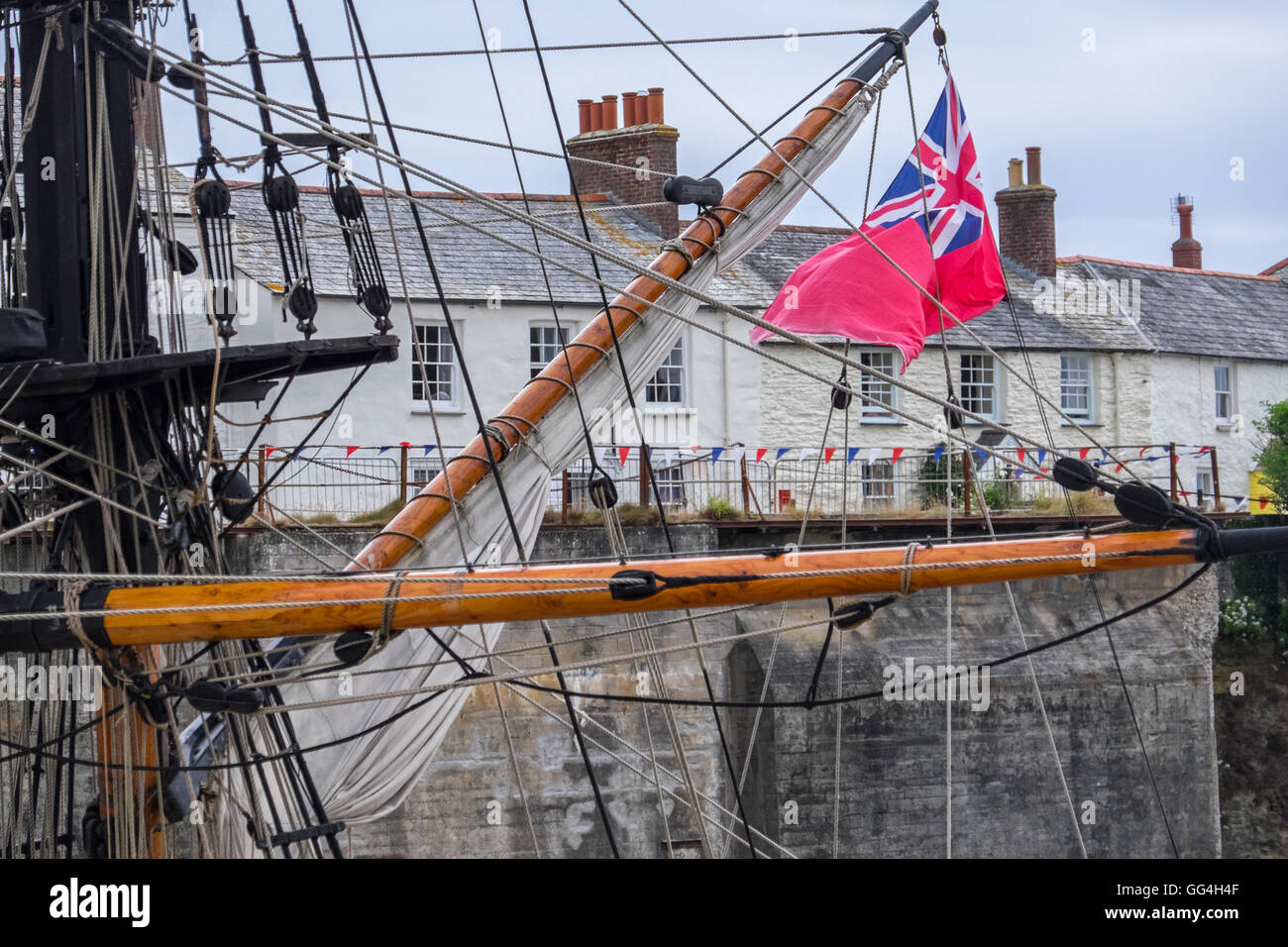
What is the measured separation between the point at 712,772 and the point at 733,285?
382 inches

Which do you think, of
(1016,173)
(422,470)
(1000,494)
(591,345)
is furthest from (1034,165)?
(591,345)

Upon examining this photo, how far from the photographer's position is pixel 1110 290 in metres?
29.5

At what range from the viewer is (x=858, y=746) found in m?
17.4

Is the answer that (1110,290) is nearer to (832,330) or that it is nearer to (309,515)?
(309,515)

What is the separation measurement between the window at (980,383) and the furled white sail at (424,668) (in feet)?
53.3

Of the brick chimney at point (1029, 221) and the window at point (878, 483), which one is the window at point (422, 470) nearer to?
the window at point (878, 483)

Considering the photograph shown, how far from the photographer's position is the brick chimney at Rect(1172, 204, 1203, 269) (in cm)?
3756

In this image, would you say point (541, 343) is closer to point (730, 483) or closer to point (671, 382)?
point (671, 382)

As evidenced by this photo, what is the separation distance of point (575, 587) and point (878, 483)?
17.4 metres

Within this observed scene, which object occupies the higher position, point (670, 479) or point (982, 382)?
point (982, 382)

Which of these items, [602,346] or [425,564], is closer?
[425,564]
